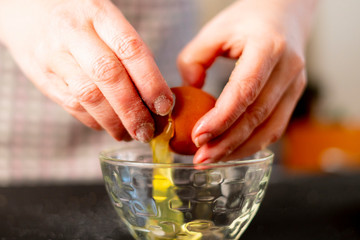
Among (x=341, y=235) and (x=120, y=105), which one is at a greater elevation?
(x=120, y=105)

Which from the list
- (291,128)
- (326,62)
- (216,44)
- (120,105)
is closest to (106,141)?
(216,44)

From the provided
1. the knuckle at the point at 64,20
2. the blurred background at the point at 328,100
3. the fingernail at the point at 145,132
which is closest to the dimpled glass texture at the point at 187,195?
the fingernail at the point at 145,132

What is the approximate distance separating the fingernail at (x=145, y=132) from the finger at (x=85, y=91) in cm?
5

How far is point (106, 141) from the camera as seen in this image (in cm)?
113

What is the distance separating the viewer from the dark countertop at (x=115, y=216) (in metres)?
0.58

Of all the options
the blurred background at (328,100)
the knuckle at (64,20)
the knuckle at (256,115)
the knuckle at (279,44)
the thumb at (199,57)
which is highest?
the knuckle at (64,20)

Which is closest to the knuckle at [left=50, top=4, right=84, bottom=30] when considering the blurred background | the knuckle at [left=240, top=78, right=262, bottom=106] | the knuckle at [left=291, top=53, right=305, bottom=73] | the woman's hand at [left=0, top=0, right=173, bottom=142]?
the woman's hand at [left=0, top=0, right=173, bottom=142]

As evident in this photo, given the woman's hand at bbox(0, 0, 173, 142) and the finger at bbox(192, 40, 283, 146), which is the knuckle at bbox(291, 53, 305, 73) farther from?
the woman's hand at bbox(0, 0, 173, 142)

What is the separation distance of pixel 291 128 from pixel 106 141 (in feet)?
7.79

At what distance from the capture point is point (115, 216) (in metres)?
0.67

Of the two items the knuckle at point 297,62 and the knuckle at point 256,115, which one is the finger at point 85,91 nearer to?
the knuckle at point 256,115

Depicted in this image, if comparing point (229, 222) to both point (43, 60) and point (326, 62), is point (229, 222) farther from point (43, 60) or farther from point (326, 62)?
point (326, 62)

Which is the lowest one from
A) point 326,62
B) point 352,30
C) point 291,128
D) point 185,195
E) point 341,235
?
point 291,128

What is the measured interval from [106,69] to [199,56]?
0.88 feet
